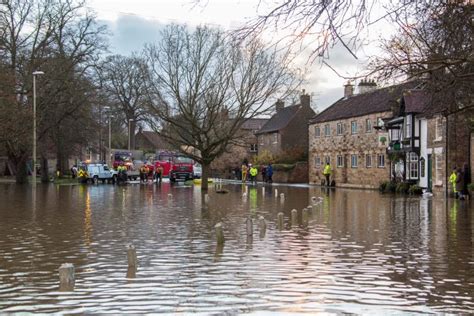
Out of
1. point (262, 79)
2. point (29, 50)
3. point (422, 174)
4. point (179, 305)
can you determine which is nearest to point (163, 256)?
point (179, 305)

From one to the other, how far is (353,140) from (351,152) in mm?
1015

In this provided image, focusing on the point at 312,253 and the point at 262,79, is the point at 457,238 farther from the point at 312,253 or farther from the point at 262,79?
the point at 262,79

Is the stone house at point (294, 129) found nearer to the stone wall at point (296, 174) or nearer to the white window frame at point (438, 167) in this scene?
the stone wall at point (296, 174)

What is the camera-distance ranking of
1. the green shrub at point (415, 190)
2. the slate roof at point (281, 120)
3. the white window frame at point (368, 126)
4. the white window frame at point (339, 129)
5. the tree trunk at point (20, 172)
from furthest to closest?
the slate roof at point (281, 120), the white window frame at point (339, 129), the tree trunk at point (20, 172), the white window frame at point (368, 126), the green shrub at point (415, 190)

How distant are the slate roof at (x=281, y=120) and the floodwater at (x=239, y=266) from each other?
187 ft

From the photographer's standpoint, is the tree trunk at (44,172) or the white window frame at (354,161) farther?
the tree trunk at (44,172)

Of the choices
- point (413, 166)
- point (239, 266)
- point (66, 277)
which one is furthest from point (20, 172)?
point (66, 277)

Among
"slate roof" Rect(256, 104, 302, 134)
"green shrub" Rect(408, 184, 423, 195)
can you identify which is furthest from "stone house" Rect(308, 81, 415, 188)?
"slate roof" Rect(256, 104, 302, 134)

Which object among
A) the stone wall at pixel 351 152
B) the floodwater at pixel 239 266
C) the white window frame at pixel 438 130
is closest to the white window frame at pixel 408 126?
the white window frame at pixel 438 130

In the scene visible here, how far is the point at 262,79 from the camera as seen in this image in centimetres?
3966

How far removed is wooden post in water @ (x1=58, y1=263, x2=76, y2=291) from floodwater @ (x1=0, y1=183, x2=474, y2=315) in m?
0.13

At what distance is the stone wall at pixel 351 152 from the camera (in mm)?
48656

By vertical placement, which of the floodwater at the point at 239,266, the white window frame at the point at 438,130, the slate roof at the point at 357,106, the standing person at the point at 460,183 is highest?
the slate roof at the point at 357,106

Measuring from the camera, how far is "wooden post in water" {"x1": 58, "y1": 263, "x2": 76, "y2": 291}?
829 cm
